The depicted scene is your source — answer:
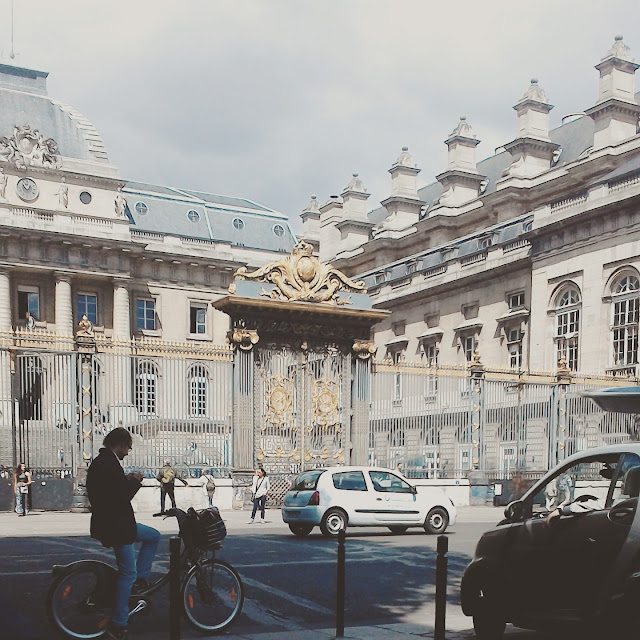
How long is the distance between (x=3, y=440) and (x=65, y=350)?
8.28ft

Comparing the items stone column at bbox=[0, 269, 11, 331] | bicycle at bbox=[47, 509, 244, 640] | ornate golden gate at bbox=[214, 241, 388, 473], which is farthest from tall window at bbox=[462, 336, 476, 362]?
bicycle at bbox=[47, 509, 244, 640]

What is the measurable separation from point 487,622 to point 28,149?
47.4 meters

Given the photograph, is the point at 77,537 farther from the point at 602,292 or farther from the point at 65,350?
the point at 602,292

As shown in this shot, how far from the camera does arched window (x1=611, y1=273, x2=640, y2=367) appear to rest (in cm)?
3120

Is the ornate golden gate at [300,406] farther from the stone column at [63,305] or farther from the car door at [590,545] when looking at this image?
the stone column at [63,305]

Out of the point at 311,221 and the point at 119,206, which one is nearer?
the point at 119,206

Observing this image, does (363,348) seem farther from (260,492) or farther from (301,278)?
(260,492)

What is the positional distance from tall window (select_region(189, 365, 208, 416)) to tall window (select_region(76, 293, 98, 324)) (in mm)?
29530

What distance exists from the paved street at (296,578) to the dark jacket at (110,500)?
1.03m

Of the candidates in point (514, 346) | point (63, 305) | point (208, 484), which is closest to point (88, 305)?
point (63, 305)

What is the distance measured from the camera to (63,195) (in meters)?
50.2

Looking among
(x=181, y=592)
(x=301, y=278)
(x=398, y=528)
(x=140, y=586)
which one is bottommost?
(x=398, y=528)

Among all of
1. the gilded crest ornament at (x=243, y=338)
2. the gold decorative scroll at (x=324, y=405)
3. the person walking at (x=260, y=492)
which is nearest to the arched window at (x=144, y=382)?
the gilded crest ornament at (x=243, y=338)

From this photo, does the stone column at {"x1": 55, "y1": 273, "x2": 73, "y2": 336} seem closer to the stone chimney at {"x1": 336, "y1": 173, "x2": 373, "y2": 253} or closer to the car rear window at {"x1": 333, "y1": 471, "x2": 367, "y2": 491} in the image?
the stone chimney at {"x1": 336, "y1": 173, "x2": 373, "y2": 253}
